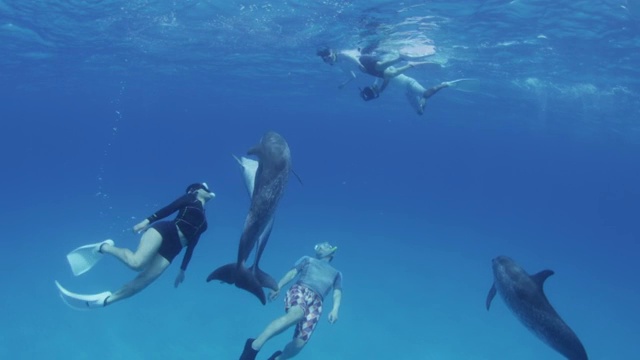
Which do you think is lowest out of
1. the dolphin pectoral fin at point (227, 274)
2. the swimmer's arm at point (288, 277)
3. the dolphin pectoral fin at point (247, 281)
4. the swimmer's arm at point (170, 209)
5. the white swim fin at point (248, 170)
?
the swimmer's arm at point (288, 277)

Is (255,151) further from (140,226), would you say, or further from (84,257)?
(84,257)

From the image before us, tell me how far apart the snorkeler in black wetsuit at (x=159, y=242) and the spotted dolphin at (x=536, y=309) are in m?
5.21

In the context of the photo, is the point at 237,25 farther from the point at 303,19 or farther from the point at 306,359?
the point at 306,359

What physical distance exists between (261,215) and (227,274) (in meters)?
1.12

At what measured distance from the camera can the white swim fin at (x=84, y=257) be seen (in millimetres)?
7297

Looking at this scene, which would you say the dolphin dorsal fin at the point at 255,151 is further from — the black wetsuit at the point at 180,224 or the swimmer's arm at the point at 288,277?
the swimmer's arm at the point at 288,277

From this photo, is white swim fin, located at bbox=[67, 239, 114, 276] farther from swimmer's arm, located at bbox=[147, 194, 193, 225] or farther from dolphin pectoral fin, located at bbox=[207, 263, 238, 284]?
dolphin pectoral fin, located at bbox=[207, 263, 238, 284]

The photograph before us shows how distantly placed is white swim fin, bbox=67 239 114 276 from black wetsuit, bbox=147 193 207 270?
2.63 feet

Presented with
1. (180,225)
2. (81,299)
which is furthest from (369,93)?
(81,299)

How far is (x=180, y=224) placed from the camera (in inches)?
306

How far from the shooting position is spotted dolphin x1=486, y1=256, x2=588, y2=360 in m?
6.71

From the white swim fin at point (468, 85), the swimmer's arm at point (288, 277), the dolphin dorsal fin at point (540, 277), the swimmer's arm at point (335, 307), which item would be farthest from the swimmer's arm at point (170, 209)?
the white swim fin at point (468, 85)

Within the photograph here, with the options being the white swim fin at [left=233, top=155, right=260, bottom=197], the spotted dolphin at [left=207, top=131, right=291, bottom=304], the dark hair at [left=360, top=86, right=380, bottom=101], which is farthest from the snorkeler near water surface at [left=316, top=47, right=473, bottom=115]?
the spotted dolphin at [left=207, top=131, right=291, bottom=304]

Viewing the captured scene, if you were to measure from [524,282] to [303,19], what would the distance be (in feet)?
56.1
